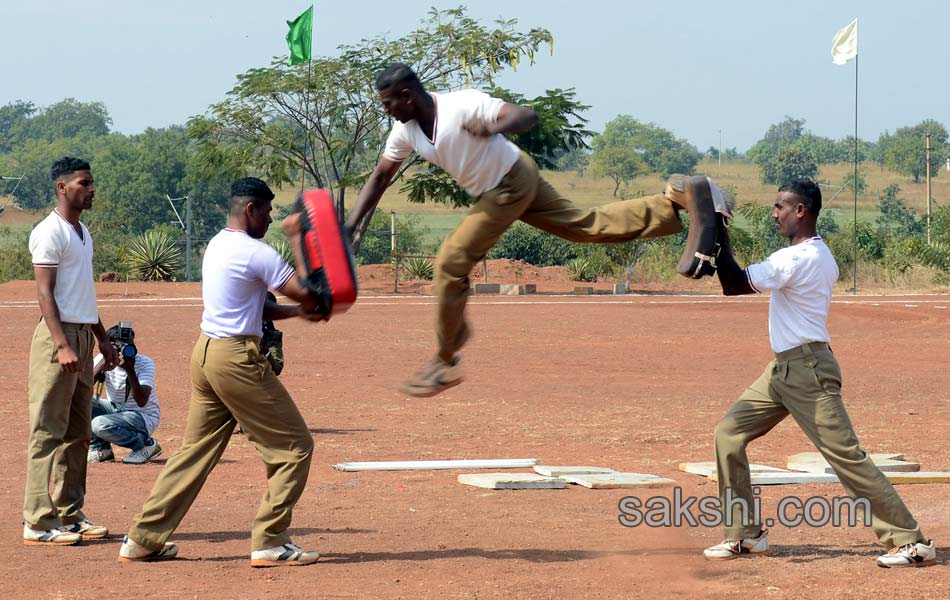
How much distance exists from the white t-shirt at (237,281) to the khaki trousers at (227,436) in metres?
0.09

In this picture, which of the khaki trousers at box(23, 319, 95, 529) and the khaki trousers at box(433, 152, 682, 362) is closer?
the khaki trousers at box(433, 152, 682, 362)

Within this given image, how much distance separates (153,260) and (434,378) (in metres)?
35.1

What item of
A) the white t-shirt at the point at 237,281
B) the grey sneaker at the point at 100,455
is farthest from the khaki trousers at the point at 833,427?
the grey sneaker at the point at 100,455

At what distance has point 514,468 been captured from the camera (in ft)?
35.1

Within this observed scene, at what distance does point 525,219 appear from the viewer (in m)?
7.02

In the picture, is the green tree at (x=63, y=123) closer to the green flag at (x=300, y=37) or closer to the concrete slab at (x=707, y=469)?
the green flag at (x=300, y=37)

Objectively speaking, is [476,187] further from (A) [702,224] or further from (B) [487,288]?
(B) [487,288]

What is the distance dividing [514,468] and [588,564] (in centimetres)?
339

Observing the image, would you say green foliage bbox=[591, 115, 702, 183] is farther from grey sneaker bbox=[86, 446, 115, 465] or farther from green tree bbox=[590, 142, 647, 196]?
grey sneaker bbox=[86, 446, 115, 465]

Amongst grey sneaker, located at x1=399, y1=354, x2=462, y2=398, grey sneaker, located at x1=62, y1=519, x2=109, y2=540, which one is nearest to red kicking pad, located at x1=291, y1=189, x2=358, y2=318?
grey sneaker, located at x1=399, y1=354, x2=462, y2=398

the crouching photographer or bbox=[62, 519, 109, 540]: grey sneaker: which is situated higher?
the crouching photographer

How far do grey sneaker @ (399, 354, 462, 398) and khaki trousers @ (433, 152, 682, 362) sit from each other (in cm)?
38

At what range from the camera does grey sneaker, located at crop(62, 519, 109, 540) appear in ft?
25.9

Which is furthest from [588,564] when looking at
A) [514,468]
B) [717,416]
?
[717,416]
